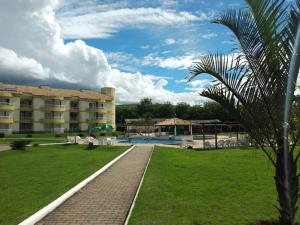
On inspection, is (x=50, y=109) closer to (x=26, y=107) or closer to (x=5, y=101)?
(x=26, y=107)

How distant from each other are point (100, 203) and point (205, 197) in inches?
106

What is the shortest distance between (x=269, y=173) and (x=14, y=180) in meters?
8.96

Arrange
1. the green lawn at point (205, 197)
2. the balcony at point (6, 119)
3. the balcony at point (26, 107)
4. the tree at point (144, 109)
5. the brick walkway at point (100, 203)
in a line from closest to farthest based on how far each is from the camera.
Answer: the brick walkway at point (100, 203), the green lawn at point (205, 197), the balcony at point (6, 119), the balcony at point (26, 107), the tree at point (144, 109)

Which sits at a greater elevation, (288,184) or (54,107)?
(54,107)

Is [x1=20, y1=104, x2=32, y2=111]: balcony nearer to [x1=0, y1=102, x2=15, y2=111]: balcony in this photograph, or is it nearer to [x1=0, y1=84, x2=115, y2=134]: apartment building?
[x1=0, y1=84, x2=115, y2=134]: apartment building

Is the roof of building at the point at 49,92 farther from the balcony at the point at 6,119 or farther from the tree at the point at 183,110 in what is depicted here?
the tree at the point at 183,110

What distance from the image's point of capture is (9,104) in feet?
173

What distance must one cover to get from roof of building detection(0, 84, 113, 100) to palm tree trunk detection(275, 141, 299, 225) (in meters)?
54.2

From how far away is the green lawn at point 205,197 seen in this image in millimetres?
6586

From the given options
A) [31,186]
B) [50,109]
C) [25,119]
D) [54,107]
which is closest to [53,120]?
[50,109]

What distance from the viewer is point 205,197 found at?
27.9ft

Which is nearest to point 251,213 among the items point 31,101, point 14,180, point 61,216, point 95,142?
point 61,216

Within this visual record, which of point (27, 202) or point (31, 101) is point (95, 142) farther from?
point (31, 101)

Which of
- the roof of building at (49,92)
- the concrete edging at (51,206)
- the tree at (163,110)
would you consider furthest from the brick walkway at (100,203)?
the tree at (163,110)
